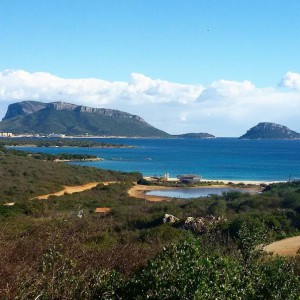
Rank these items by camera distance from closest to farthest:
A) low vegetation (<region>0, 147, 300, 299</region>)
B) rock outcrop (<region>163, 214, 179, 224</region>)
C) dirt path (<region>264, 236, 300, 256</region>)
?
1. low vegetation (<region>0, 147, 300, 299</region>)
2. dirt path (<region>264, 236, 300, 256</region>)
3. rock outcrop (<region>163, 214, 179, 224</region>)

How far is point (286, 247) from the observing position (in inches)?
692

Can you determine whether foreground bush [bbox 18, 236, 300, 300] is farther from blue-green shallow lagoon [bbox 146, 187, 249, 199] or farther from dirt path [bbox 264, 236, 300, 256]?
blue-green shallow lagoon [bbox 146, 187, 249, 199]

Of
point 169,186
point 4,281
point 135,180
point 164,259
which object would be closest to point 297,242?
point 164,259

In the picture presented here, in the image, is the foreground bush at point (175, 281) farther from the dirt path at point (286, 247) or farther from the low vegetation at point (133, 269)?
the dirt path at point (286, 247)

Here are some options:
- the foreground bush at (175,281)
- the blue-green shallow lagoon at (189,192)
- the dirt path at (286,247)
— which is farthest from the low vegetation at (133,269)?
the blue-green shallow lagoon at (189,192)

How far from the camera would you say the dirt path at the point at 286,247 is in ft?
54.1

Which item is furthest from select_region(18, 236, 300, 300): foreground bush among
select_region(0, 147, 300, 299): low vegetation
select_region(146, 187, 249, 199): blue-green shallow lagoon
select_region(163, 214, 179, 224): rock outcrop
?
select_region(146, 187, 249, 199): blue-green shallow lagoon

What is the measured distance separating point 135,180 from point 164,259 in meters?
55.6

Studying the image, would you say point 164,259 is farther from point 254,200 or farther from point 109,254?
point 254,200

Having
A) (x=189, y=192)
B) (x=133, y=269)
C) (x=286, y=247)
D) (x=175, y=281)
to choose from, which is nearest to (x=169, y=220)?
(x=286, y=247)

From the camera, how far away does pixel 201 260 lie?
23.6 ft

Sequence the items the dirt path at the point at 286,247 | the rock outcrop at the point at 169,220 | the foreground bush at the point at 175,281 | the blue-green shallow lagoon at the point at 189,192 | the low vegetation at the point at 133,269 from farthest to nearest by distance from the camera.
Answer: the blue-green shallow lagoon at the point at 189,192 → the rock outcrop at the point at 169,220 → the dirt path at the point at 286,247 → the low vegetation at the point at 133,269 → the foreground bush at the point at 175,281

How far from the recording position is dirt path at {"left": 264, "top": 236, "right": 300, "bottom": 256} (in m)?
16.5

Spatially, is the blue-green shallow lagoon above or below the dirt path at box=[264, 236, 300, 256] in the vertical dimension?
below
